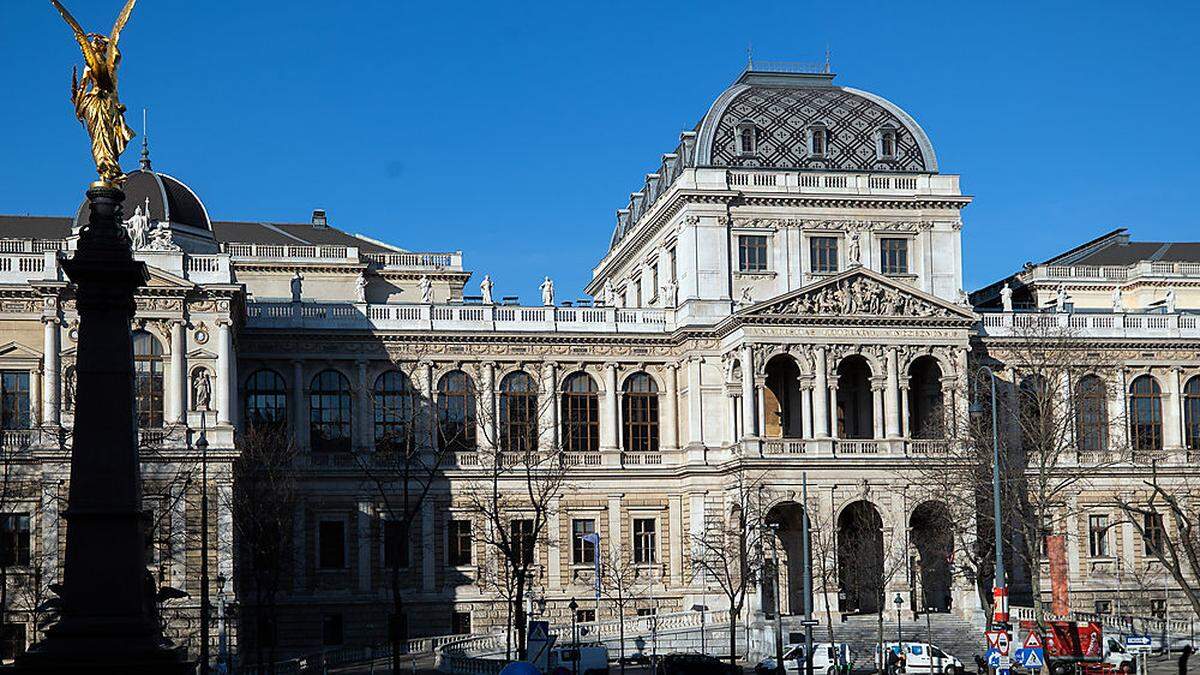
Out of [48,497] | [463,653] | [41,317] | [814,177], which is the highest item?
[814,177]

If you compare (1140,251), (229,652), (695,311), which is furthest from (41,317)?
(1140,251)

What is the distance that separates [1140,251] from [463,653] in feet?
205

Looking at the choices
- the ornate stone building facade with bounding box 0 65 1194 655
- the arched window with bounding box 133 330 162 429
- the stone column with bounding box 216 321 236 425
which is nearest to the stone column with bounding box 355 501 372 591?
the ornate stone building facade with bounding box 0 65 1194 655

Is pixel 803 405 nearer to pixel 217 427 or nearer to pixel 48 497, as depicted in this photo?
pixel 217 427

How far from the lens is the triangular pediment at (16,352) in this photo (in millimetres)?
84375

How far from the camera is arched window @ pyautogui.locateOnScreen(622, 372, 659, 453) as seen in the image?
98438 millimetres

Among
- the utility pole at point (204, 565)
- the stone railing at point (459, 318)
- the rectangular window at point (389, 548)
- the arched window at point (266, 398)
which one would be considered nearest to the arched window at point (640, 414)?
the stone railing at point (459, 318)

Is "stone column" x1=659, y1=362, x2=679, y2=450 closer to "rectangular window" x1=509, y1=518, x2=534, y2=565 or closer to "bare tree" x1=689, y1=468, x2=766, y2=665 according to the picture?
"bare tree" x1=689, y1=468, x2=766, y2=665

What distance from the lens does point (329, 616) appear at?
3654 inches

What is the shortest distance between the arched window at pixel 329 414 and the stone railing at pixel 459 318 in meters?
2.90

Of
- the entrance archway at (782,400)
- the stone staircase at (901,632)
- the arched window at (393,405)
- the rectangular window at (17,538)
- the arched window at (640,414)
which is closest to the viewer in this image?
the rectangular window at (17,538)

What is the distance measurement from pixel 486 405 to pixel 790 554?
1711 centimetres

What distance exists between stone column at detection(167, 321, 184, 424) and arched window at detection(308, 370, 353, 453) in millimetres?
12625

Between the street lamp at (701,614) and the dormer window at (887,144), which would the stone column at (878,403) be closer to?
the street lamp at (701,614)
